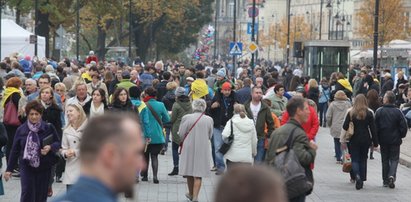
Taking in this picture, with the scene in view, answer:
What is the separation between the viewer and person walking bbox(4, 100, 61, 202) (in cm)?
1222

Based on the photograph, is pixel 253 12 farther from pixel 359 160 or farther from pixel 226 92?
pixel 359 160

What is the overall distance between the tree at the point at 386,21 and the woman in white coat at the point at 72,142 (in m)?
65.7

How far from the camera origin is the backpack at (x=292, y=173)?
9828mm

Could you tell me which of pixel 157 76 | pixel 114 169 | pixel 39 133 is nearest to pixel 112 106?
pixel 39 133

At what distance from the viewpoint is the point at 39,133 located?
1239 centimetres

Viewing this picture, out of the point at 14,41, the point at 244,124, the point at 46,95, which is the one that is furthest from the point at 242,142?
the point at 14,41

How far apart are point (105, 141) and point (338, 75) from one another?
94.6ft

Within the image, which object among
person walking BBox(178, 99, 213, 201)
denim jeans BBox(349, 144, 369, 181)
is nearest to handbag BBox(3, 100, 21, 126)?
person walking BBox(178, 99, 213, 201)

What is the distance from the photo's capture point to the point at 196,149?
15.1 metres

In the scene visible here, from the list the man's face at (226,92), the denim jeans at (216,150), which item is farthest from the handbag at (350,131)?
the man's face at (226,92)

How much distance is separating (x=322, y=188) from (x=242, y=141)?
2599 mm

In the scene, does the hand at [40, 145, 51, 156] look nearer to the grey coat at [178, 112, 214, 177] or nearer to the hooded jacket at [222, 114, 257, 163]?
the grey coat at [178, 112, 214, 177]

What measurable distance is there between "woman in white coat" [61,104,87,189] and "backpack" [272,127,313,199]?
287cm

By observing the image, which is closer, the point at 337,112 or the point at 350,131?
the point at 350,131
